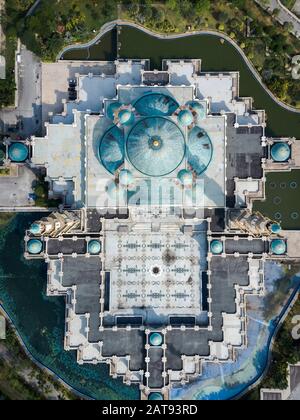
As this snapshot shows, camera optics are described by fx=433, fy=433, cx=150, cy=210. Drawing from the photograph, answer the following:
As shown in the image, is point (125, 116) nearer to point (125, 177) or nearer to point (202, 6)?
point (125, 177)

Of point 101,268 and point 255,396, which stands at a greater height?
point 101,268

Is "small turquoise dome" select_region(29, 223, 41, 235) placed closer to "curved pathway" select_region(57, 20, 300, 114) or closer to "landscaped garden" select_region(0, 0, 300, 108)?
"landscaped garden" select_region(0, 0, 300, 108)

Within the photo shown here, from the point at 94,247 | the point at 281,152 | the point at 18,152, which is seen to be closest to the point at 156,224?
the point at 94,247

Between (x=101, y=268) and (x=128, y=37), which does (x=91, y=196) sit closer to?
(x=101, y=268)

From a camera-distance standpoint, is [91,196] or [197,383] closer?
[91,196]

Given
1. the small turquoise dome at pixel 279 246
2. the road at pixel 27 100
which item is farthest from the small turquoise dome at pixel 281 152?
the road at pixel 27 100

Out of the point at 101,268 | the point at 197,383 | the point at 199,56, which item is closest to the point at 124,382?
the point at 197,383
